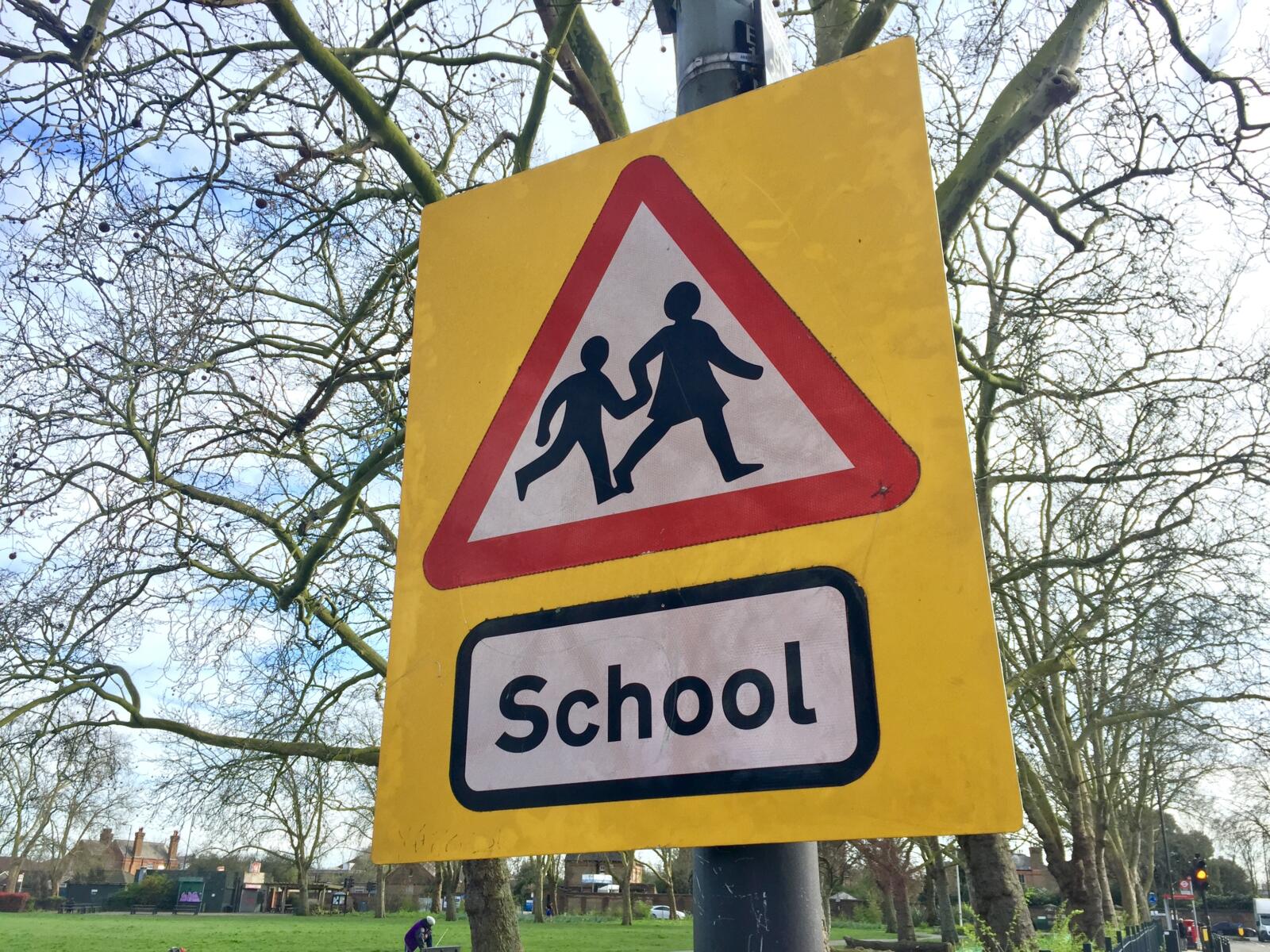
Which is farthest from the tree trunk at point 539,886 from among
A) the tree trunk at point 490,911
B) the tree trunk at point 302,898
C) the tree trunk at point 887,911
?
the tree trunk at point 490,911

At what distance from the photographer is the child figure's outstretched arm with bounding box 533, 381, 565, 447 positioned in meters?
1.32

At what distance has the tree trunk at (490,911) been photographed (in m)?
8.80

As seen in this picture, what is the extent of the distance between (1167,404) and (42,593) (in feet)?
26.1

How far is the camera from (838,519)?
1.07m

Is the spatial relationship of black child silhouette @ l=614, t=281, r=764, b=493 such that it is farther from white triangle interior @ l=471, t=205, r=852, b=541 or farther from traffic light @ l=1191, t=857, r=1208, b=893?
traffic light @ l=1191, t=857, r=1208, b=893

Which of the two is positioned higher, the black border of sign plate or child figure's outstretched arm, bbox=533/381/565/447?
child figure's outstretched arm, bbox=533/381/565/447

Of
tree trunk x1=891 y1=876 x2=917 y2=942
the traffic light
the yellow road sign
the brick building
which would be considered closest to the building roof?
the brick building

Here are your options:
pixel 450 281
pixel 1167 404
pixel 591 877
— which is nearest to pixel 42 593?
pixel 450 281

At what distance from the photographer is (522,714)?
116 cm

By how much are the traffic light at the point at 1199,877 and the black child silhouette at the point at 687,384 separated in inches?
1112

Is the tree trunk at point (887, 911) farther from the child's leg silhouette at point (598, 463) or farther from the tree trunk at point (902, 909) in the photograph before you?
the child's leg silhouette at point (598, 463)

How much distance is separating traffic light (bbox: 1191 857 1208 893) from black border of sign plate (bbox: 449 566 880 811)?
28236mm

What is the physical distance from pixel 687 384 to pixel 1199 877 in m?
28.4

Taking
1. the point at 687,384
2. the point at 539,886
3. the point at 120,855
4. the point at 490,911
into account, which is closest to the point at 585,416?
the point at 687,384
